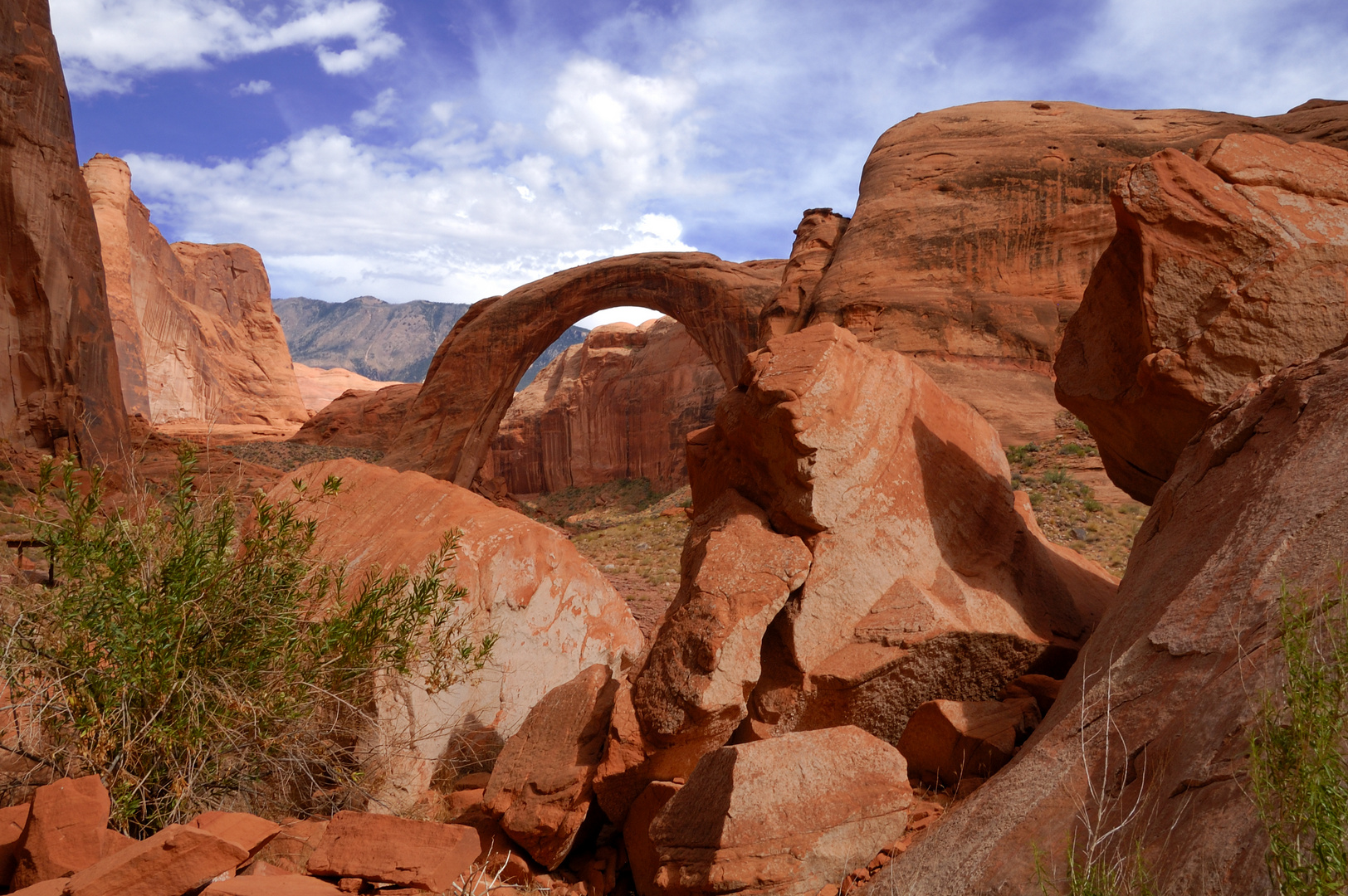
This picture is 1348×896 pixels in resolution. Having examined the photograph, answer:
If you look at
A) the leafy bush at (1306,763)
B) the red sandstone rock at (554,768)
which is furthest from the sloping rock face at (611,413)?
the leafy bush at (1306,763)

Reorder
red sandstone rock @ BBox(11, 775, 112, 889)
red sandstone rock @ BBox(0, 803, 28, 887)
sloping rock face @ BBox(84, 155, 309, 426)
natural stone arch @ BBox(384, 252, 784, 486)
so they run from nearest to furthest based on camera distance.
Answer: red sandstone rock @ BBox(11, 775, 112, 889)
red sandstone rock @ BBox(0, 803, 28, 887)
natural stone arch @ BBox(384, 252, 784, 486)
sloping rock face @ BBox(84, 155, 309, 426)

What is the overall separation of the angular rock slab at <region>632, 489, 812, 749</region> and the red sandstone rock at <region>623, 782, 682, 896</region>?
17 centimetres

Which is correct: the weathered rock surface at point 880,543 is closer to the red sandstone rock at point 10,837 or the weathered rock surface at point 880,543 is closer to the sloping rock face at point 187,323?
the red sandstone rock at point 10,837

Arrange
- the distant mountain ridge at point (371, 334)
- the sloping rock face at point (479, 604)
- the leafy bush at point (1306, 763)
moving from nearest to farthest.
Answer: the leafy bush at point (1306, 763)
the sloping rock face at point (479, 604)
the distant mountain ridge at point (371, 334)

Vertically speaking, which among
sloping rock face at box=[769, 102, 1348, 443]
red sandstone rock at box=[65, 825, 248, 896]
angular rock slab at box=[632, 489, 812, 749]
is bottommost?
red sandstone rock at box=[65, 825, 248, 896]

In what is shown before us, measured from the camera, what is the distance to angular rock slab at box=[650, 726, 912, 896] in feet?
7.93

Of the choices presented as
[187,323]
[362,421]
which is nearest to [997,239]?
[362,421]

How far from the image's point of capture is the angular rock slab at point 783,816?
2418mm

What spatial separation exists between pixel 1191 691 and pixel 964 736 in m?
1.02

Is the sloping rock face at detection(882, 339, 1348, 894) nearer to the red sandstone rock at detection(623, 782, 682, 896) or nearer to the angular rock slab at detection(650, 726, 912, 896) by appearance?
the angular rock slab at detection(650, 726, 912, 896)

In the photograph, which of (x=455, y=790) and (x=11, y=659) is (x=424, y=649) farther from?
(x=11, y=659)

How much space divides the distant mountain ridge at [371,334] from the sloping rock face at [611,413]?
81.2 metres

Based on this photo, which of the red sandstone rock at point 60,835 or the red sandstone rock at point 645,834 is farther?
the red sandstone rock at point 645,834

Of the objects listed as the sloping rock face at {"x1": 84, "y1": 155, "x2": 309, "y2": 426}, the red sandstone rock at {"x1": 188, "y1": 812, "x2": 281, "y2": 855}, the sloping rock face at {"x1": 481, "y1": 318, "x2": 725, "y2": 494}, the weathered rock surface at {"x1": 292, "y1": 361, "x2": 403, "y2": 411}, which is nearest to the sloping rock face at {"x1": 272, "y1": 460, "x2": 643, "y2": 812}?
the red sandstone rock at {"x1": 188, "y1": 812, "x2": 281, "y2": 855}
